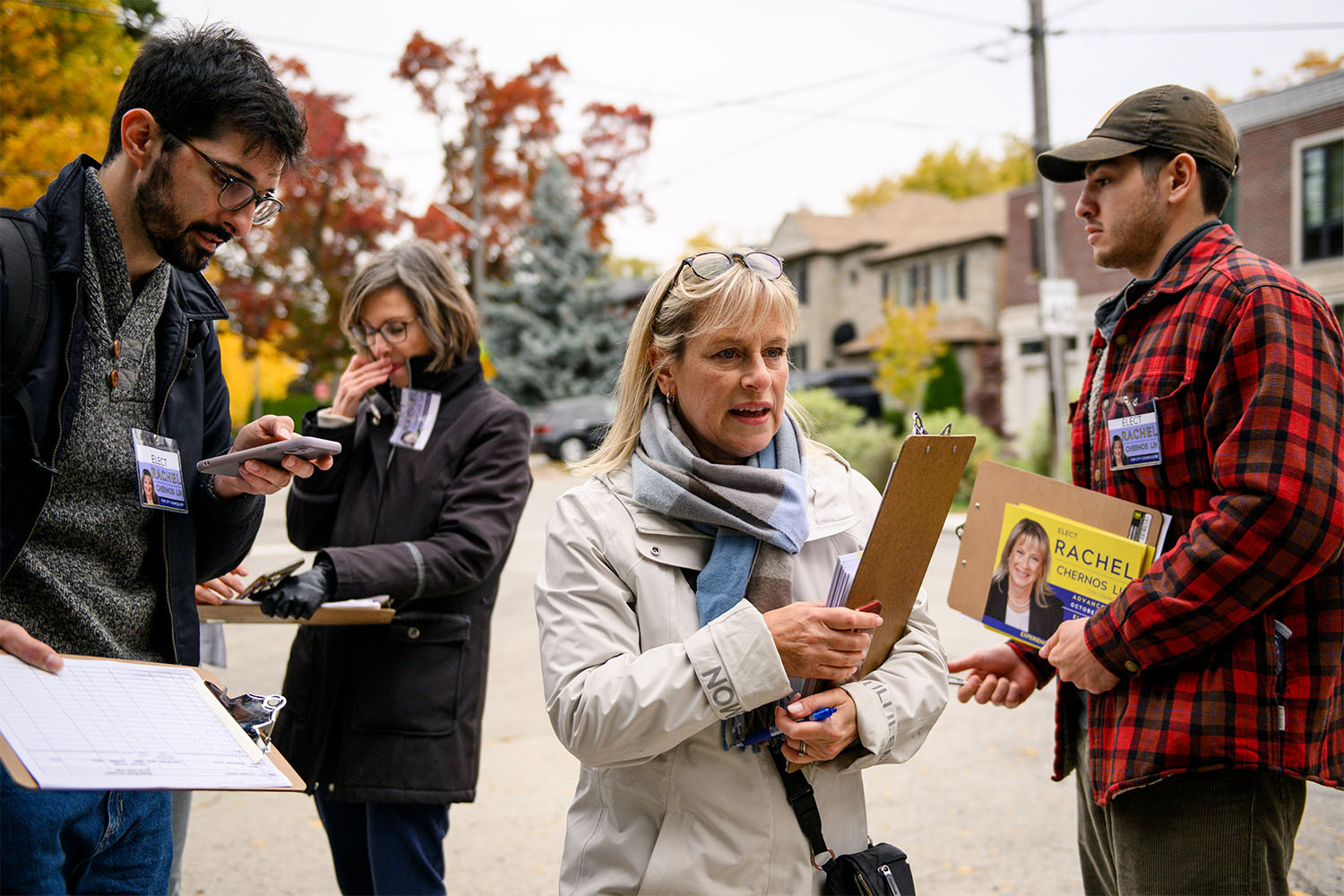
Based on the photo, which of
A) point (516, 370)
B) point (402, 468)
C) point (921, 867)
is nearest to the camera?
point (402, 468)

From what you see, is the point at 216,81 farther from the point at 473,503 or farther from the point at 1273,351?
the point at 1273,351

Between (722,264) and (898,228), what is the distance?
136 ft

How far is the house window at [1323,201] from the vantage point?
21.7 m

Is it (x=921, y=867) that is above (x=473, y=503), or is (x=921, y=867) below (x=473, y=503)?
below

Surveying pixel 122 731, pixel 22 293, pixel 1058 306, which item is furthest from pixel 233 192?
pixel 1058 306

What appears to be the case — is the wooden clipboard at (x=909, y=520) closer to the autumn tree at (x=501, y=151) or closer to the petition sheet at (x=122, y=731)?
the petition sheet at (x=122, y=731)

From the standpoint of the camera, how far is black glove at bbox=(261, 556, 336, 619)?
263 cm

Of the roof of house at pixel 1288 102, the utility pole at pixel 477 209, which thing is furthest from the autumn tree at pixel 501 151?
the roof of house at pixel 1288 102

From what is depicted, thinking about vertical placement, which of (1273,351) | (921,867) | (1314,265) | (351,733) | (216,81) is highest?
(1314,265)

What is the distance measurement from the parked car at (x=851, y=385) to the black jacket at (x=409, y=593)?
25.2m

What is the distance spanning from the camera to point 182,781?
1511mm

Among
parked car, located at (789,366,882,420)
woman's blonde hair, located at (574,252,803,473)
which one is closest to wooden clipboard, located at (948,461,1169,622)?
woman's blonde hair, located at (574,252,803,473)

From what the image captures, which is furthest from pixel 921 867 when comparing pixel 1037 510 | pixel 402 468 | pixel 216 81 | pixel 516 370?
pixel 516 370

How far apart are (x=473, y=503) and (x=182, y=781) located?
5.37 ft
